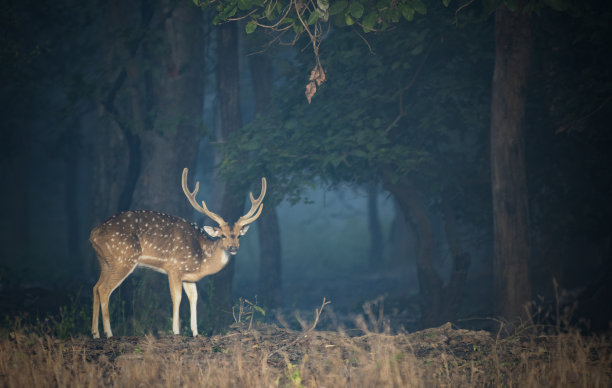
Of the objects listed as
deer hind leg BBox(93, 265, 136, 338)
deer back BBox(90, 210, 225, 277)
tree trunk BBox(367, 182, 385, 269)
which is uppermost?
deer back BBox(90, 210, 225, 277)

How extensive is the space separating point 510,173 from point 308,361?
5.09 meters

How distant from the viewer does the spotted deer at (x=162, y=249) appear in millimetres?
8500

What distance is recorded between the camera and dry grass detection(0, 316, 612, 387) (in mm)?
5703

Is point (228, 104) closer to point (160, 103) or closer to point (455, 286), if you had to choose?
point (160, 103)

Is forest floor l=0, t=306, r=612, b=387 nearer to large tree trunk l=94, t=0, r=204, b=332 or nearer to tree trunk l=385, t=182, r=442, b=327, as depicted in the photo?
tree trunk l=385, t=182, r=442, b=327

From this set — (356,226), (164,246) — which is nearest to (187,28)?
(164,246)

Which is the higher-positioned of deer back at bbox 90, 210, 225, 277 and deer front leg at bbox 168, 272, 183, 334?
deer back at bbox 90, 210, 225, 277

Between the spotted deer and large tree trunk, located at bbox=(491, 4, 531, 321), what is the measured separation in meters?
4.14

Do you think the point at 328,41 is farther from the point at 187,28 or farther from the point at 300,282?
the point at 300,282

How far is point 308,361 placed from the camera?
651 centimetres

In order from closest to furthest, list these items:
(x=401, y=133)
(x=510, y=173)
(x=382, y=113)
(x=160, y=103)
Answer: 1. (x=510, y=173)
2. (x=382, y=113)
3. (x=401, y=133)
4. (x=160, y=103)

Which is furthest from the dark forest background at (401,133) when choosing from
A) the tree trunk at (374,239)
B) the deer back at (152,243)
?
the tree trunk at (374,239)

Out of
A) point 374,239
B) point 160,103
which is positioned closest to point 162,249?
point 160,103

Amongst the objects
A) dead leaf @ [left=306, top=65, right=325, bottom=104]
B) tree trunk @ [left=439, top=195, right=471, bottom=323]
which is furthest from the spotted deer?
tree trunk @ [left=439, top=195, right=471, bottom=323]
